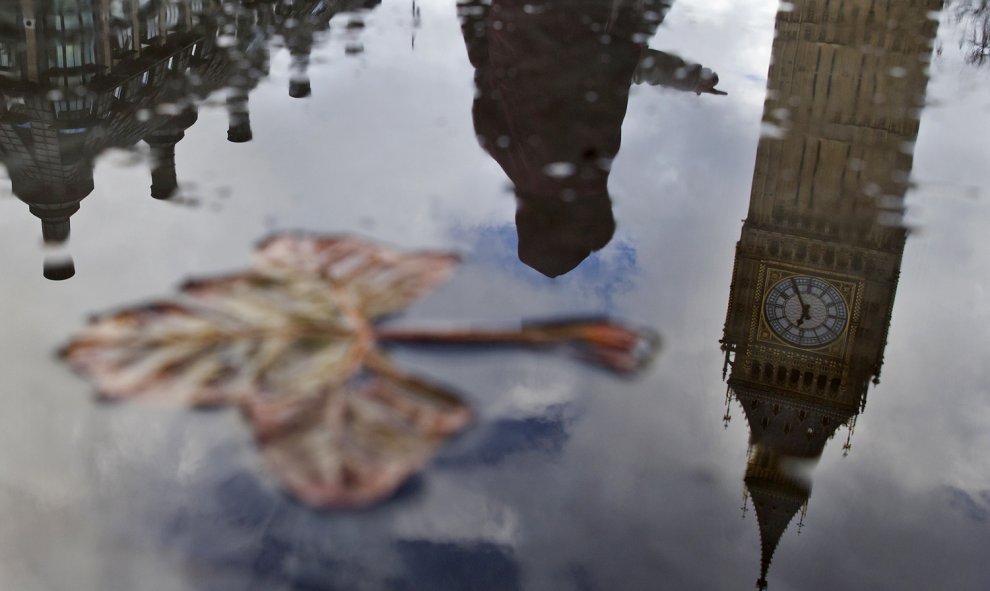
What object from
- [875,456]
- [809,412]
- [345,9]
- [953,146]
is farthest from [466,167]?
[345,9]

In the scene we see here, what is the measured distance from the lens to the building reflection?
286 inches

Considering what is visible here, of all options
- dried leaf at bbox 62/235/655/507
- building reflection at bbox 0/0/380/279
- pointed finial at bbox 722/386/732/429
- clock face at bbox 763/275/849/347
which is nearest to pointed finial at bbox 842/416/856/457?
pointed finial at bbox 722/386/732/429

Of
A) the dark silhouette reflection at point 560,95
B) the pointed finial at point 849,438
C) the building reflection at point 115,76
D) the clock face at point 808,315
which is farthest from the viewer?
the clock face at point 808,315

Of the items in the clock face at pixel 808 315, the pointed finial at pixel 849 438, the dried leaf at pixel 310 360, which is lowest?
the clock face at pixel 808 315

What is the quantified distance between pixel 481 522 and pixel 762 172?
17.8 ft

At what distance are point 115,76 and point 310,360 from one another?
18.6 feet

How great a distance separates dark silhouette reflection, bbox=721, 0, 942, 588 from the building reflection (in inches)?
165

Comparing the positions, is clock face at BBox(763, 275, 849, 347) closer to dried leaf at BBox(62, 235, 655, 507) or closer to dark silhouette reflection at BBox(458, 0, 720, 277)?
dark silhouette reflection at BBox(458, 0, 720, 277)

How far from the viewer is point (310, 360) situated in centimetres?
489

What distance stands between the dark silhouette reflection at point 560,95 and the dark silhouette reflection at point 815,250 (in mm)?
1173

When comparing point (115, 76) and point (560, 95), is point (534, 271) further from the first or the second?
point (115, 76)

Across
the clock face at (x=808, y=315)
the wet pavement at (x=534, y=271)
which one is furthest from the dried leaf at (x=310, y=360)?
the clock face at (x=808, y=315)

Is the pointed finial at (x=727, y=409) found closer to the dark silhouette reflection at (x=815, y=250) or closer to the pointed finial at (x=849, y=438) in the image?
the dark silhouette reflection at (x=815, y=250)

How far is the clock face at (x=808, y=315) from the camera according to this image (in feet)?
31.5
